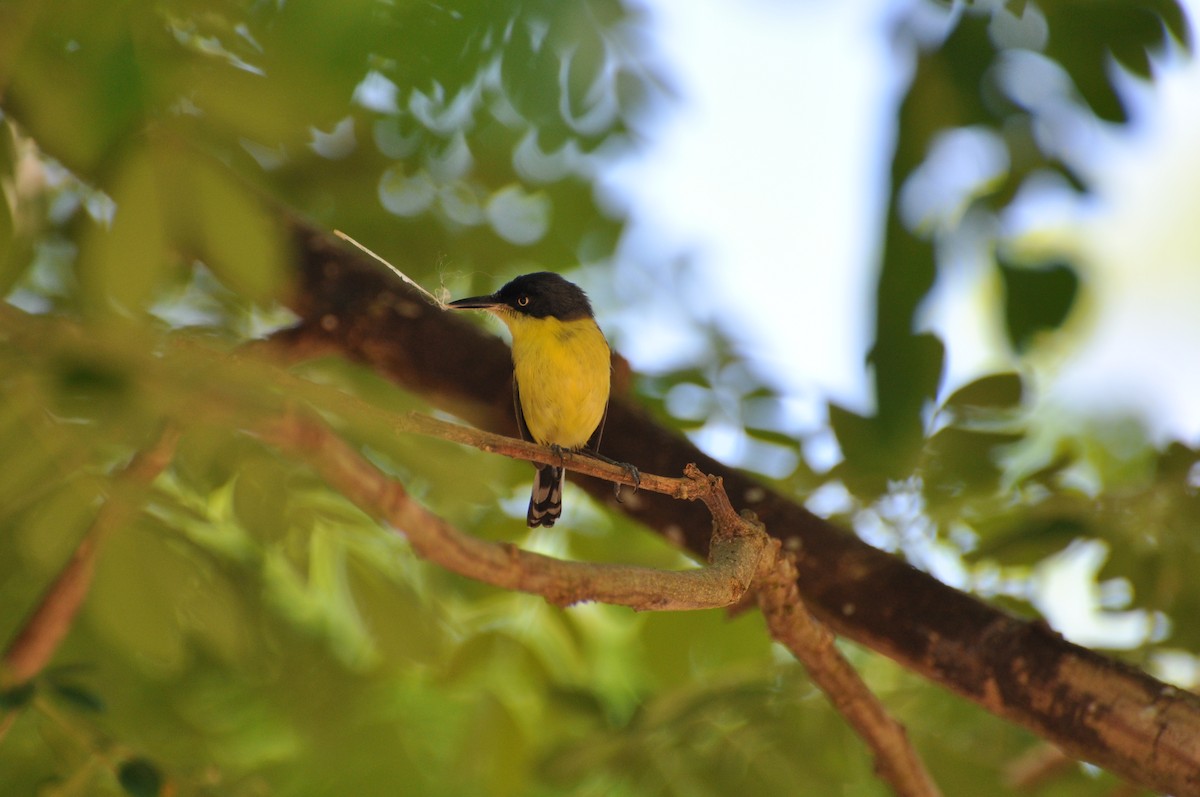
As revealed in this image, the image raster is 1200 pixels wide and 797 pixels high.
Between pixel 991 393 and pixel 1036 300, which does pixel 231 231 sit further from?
pixel 991 393

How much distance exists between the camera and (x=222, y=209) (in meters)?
2.62

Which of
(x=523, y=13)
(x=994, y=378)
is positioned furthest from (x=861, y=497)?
(x=523, y=13)

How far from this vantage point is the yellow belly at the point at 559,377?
14.0 ft

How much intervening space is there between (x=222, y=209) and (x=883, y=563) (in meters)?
2.27

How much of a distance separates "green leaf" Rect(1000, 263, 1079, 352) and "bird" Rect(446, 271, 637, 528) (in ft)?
6.19

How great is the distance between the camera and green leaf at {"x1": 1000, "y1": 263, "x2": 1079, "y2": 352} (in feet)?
7.89

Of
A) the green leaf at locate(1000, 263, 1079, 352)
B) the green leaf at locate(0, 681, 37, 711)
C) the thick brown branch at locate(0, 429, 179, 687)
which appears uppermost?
the green leaf at locate(1000, 263, 1079, 352)

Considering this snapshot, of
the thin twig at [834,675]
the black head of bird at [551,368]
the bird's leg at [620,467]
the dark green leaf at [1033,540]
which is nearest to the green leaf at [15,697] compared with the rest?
the bird's leg at [620,467]

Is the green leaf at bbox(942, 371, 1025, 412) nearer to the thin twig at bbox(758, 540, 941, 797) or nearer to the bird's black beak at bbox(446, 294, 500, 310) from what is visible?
the thin twig at bbox(758, 540, 941, 797)

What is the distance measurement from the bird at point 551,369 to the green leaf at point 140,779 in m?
1.58

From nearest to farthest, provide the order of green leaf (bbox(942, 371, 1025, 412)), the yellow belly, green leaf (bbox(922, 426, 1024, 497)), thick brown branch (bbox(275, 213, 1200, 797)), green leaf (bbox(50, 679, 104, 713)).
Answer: green leaf (bbox(50, 679, 104, 713))
thick brown branch (bbox(275, 213, 1200, 797))
green leaf (bbox(942, 371, 1025, 412))
green leaf (bbox(922, 426, 1024, 497))
the yellow belly

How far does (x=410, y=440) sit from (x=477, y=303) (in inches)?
53.5

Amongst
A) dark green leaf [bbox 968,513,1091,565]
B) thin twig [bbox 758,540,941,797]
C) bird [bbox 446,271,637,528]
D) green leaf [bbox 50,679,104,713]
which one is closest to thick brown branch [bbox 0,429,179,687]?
green leaf [bbox 50,679,104,713]

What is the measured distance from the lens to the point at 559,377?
4.39 metres
